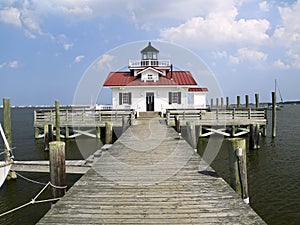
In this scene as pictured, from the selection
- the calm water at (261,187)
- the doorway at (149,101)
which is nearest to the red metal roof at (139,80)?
the doorway at (149,101)

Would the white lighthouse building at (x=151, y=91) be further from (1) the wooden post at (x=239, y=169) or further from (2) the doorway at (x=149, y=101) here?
(1) the wooden post at (x=239, y=169)

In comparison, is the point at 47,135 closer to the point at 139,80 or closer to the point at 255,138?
the point at 139,80

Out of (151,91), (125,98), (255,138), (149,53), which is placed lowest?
(255,138)

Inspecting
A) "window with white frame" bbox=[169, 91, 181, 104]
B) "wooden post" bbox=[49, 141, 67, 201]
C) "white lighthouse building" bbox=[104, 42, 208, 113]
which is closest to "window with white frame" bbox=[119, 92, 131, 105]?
"white lighthouse building" bbox=[104, 42, 208, 113]

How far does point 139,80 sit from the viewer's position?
28.5 metres

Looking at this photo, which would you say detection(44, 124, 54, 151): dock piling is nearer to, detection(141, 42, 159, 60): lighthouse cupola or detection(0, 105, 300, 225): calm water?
detection(0, 105, 300, 225): calm water

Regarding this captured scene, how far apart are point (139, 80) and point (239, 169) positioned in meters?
A: 23.0

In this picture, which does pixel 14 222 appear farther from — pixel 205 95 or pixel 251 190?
pixel 205 95

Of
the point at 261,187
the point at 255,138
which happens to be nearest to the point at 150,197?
the point at 261,187

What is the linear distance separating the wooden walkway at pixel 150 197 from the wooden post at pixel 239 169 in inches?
11.2

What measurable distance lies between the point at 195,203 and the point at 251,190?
656cm

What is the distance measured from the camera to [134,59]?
29.7m

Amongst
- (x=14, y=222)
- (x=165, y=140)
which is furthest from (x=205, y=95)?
(x=14, y=222)

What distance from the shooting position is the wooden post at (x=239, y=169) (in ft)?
19.8
